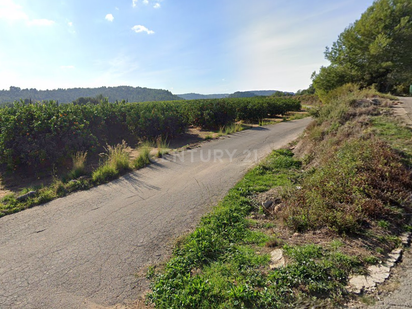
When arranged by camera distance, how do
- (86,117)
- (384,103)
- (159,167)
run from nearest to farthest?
(159,167) → (384,103) → (86,117)

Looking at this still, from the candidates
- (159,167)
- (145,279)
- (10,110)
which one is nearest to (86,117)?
(10,110)

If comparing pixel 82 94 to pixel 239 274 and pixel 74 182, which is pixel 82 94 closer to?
pixel 74 182

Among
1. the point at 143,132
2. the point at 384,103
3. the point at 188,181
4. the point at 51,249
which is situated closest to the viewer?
the point at 51,249

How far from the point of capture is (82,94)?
13375 cm

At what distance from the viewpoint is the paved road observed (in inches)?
101

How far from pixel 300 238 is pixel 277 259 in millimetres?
564

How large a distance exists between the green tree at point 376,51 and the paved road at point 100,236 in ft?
73.5

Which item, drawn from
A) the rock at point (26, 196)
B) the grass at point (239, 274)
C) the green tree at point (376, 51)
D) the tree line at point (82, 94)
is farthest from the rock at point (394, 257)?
the tree line at point (82, 94)

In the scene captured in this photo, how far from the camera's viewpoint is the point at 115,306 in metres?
2.34

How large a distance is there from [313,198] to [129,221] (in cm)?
335

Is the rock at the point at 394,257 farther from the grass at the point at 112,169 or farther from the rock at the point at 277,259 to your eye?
the grass at the point at 112,169

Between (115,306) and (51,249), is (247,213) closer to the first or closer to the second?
(115,306)

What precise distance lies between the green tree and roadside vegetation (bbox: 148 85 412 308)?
70.9 feet

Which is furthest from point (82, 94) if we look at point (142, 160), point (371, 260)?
point (371, 260)
